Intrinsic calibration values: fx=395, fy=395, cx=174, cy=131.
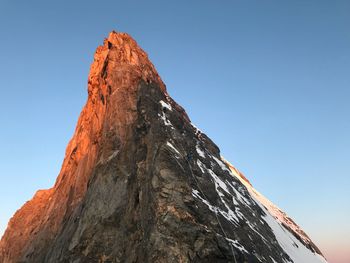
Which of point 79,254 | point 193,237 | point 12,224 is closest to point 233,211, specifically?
point 193,237

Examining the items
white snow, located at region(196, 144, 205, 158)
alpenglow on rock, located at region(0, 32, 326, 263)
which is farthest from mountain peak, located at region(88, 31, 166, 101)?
white snow, located at region(196, 144, 205, 158)

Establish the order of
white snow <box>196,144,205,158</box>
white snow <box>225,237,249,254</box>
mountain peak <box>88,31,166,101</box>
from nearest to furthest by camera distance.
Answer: white snow <box>225,237,249,254</box>, mountain peak <box>88,31,166,101</box>, white snow <box>196,144,205,158</box>

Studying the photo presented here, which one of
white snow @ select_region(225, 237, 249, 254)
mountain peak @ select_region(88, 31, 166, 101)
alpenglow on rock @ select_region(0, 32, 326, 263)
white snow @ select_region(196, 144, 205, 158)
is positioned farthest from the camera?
white snow @ select_region(196, 144, 205, 158)

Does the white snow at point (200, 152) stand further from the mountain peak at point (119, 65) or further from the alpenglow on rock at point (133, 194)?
the mountain peak at point (119, 65)

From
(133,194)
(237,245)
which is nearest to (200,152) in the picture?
(133,194)

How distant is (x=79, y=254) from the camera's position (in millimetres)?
28031

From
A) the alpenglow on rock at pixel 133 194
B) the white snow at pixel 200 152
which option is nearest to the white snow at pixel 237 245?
the alpenglow on rock at pixel 133 194

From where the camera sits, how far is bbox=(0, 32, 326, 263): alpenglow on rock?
25.9 m

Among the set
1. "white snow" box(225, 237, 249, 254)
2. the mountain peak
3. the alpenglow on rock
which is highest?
the mountain peak

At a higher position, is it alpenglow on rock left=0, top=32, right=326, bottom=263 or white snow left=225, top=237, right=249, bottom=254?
alpenglow on rock left=0, top=32, right=326, bottom=263

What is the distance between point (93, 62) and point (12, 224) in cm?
2363

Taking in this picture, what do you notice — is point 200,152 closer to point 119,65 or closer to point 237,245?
point 119,65

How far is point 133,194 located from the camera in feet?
97.7

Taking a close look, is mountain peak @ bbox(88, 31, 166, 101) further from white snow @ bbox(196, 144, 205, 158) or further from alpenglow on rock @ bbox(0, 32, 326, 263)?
white snow @ bbox(196, 144, 205, 158)
